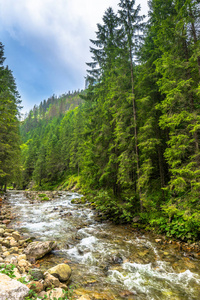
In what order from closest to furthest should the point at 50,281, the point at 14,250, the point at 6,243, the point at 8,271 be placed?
1. the point at 8,271
2. the point at 50,281
3. the point at 14,250
4. the point at 6,243

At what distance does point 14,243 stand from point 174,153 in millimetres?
9108

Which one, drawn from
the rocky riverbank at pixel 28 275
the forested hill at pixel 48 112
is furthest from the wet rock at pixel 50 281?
the forested hill at pixel 48 112

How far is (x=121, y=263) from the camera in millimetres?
6363

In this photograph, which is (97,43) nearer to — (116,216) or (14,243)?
(116,216)

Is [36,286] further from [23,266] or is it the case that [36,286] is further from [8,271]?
[23,266]

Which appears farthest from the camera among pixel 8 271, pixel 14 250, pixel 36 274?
pixel 14 250

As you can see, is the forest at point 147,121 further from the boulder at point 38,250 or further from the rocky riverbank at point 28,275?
the rocky riverbank at point 28,275

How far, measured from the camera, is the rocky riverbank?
3088mm

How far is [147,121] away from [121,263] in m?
8.56

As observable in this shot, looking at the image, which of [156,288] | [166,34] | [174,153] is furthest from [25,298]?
[166,34]

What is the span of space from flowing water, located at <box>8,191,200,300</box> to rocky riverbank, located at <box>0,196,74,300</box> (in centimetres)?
51

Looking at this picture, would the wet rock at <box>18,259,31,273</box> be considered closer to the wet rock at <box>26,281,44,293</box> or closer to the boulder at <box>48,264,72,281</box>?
the boulder at <box>48,264,72,281</box>

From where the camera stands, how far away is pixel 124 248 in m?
7.63

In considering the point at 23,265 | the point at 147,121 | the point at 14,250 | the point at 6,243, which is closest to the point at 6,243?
the point at 6,243
